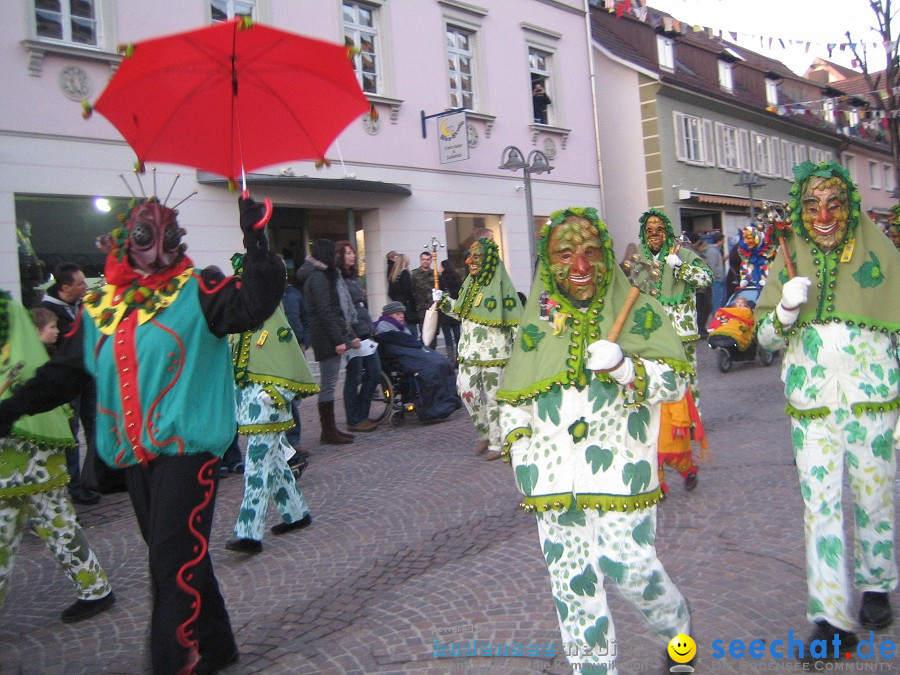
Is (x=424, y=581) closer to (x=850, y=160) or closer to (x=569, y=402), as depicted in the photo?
(x=569, y=402)

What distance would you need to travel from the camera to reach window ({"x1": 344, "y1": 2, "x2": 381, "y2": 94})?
48.5ft

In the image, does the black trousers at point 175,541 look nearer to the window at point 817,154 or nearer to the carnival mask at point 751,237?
the carnival mask at point 751,237

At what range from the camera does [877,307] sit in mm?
3377

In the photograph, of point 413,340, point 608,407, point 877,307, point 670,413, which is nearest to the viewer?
A: point 608,407

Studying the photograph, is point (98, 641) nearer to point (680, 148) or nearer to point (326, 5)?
point (326, 5)

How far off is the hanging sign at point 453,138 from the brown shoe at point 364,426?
7.46m

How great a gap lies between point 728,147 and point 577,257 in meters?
26.5

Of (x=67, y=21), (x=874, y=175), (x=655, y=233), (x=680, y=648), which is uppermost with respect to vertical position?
(x=874, y=175)

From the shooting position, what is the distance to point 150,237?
10.2 ft

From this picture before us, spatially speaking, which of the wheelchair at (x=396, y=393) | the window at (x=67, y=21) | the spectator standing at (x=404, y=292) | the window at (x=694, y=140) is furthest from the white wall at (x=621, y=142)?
the window at (x=67, y=21)

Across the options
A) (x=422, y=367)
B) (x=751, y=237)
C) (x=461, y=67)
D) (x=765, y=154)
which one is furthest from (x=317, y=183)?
(x=765, y=154)

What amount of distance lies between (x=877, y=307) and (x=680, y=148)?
73.3ft

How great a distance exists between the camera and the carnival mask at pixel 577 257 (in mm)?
2969

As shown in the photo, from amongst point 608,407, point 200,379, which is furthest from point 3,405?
point 608,407
